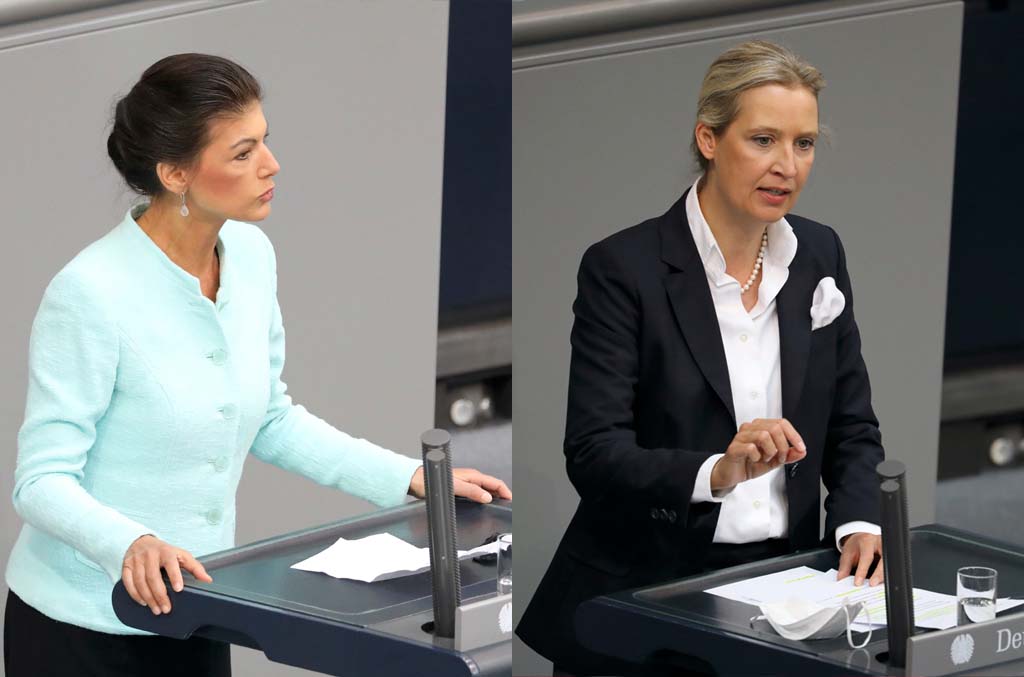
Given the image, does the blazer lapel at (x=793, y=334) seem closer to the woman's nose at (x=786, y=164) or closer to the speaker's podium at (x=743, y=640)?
the woman's nose at (x=786, y=164)

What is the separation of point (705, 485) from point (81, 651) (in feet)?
4.07

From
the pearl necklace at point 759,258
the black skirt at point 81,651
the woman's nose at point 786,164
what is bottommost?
the black skirt at point 81,651

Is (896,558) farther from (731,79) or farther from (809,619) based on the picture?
(731,79)

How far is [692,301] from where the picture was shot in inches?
87.3

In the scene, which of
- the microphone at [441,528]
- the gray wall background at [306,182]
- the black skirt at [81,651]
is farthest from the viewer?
the gray wall background at [306,182]

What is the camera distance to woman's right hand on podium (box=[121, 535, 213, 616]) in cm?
252

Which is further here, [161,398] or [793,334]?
A: [161,398]

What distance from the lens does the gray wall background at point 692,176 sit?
6.90 ft

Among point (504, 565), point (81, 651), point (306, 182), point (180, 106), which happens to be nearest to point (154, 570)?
point (81, 651)

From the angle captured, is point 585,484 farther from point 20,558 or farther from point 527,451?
point 20,558

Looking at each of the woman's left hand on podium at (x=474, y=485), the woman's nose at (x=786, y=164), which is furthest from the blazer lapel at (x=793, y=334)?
the woman's left hand on podium at (x=474, y=485)

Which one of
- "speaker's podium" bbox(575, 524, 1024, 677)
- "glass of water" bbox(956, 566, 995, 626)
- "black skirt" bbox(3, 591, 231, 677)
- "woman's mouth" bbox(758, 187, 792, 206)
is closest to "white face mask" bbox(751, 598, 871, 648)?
"speaker's podium" bbox(575, 524, 1024, 677)

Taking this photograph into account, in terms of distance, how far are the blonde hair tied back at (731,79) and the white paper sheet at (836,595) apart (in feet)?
1.91

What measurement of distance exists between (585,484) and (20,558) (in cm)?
121
